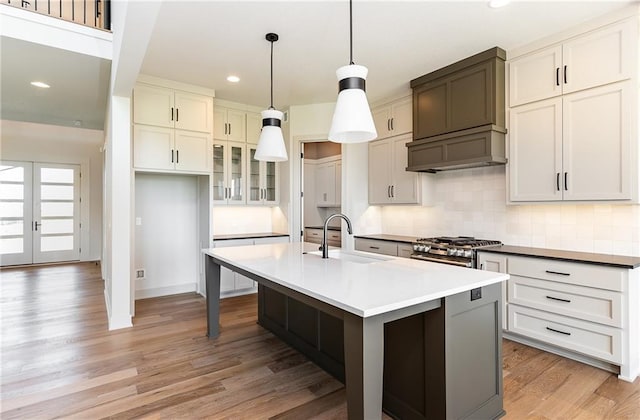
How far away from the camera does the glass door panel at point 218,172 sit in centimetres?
476

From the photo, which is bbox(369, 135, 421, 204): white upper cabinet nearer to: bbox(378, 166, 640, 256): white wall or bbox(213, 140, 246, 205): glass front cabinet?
bbox(378, 166, 640, 256): white wall

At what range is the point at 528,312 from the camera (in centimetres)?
292

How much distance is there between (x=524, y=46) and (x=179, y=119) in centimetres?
381

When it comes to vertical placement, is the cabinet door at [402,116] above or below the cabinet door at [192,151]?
above

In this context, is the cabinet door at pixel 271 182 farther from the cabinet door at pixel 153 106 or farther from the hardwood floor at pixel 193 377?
the hardwood floor at pixel 193 377

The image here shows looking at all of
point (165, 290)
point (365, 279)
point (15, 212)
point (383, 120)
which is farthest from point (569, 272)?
point (15, 212)

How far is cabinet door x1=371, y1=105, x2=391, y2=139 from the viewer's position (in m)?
4.52

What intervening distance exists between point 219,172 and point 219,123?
0.71 m

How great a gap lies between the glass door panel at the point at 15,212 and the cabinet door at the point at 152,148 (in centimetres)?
514

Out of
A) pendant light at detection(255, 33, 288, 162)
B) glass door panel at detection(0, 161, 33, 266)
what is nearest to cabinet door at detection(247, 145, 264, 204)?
pendant light at detection(255, 33, 288, 162)

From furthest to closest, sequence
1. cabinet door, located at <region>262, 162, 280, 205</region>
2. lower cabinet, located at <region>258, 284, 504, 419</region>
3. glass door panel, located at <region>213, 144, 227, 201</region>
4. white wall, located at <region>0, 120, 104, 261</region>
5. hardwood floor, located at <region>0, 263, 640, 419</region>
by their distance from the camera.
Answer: white wall, located at <region>0, 120, 104, 261</region> → cabinet door, located at <region>262, 162, 280, 205</region> → glass door panel, located at <region>213, 144, 227, 201</region> → hardwood floor, located at <region>0, 263, 640, 419</region> → lower cabinet, located at <region>258, 284, 504, 419</region>

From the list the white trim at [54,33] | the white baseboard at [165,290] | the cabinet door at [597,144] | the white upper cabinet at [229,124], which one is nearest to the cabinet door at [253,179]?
the white upper cabinet at [229,124]

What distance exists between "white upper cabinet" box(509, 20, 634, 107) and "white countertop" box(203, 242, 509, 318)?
197cm

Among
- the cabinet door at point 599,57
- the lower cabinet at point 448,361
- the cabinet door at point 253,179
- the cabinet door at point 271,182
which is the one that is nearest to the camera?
the lower cabinet at point 448,361
